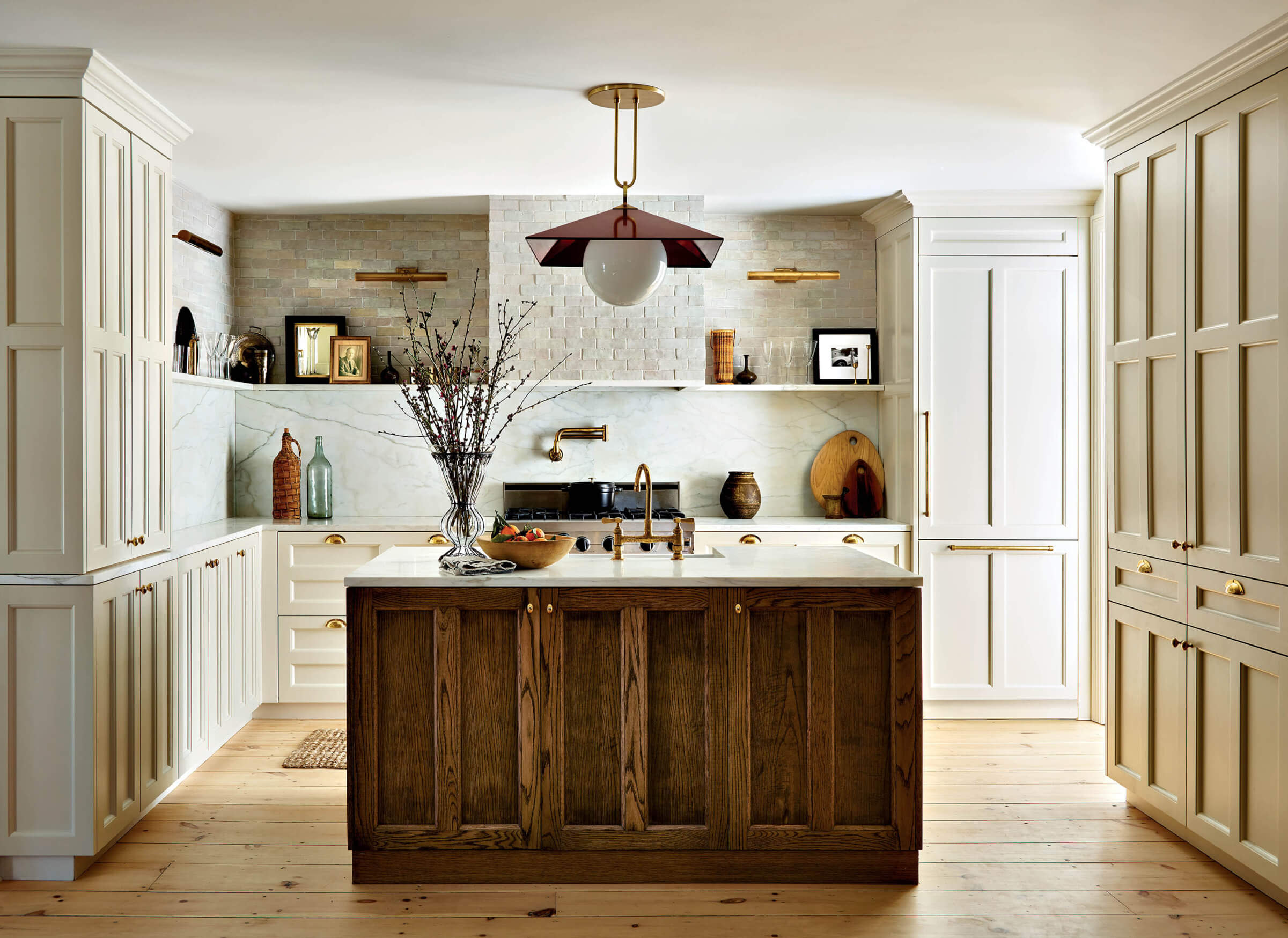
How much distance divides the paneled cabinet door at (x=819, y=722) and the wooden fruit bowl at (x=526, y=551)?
23.7 inches

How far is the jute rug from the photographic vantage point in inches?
164

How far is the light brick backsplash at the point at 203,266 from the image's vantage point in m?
4.65

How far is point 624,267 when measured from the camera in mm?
3078

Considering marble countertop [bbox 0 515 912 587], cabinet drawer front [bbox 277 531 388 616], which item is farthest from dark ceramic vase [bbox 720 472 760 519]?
cabinet drawer front [bbox 277 531 388 616]

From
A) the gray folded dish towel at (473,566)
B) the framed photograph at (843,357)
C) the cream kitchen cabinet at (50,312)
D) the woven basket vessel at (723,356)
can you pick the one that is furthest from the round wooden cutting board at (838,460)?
the cream kitchen cabinet at (50,312)

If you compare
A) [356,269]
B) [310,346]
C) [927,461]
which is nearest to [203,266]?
[310,346]

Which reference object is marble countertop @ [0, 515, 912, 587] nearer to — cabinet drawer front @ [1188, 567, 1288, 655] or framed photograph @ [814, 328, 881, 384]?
framed photograph @ [814, 328, 881, 384]

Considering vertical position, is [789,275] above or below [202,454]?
above

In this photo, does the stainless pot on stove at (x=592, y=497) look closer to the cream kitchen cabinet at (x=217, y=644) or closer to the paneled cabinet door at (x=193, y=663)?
the cream kitchen cabinet at (x=217, y=644)

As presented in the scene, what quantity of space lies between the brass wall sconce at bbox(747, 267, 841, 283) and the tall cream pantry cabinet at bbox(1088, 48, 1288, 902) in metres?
1.78

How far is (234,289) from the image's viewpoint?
5340 millimetres

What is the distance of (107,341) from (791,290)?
3517 millimetres

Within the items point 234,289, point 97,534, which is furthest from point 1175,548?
point 234,289

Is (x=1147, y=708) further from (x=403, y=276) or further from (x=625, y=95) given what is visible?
(x=403, y=276)
